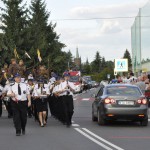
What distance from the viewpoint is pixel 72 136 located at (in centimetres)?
1495

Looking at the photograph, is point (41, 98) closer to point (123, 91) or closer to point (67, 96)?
point (67, 96)

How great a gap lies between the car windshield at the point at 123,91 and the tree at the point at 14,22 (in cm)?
4575

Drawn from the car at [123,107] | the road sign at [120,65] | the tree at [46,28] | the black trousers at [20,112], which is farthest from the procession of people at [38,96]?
the tree at [46,28]

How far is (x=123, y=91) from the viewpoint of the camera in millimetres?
18078

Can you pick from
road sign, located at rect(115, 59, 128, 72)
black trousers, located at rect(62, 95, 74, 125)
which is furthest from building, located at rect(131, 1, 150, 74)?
black trousers, located at rect(62, 95, 74, 125)

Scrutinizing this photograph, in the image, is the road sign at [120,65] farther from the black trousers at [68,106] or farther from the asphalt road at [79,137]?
the black trousers at [68,106]

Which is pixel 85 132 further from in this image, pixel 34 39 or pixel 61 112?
pixel 34 39

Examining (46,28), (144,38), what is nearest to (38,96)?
(144,38)

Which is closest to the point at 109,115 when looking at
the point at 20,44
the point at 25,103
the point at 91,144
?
the point at 25,103

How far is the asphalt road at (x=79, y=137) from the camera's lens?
1273cm

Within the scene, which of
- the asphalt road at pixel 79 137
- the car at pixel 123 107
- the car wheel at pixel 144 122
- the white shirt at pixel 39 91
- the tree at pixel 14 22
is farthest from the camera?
the tree at pixel 14 22

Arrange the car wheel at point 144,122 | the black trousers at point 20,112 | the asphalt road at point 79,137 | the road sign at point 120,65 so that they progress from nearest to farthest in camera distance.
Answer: the asphalt road at point 79,137 → the black trousers at point 20,112 → the car wheel at point 144,122 → the road sign at point 120,65

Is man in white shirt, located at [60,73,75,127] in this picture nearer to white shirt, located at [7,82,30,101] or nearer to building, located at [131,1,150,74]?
white shirt, located at [7,82,30,101]

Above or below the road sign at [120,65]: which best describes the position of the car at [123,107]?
below
